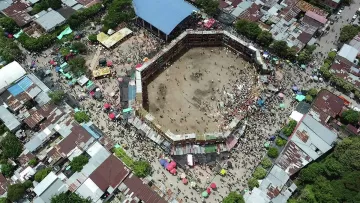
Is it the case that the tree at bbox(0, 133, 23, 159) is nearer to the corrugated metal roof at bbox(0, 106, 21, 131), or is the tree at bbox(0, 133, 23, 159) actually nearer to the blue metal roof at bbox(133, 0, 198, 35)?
the corrugated metal roof at bbox(0, 106, 21, 131)

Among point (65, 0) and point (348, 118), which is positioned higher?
point (348, 118)

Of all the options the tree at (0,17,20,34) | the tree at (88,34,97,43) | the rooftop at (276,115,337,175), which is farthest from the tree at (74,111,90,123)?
the rooftop at (276,115,337,175)

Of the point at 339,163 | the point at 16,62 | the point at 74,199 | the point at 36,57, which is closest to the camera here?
the point at 74,199

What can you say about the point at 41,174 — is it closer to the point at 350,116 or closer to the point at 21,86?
the point at 21,86

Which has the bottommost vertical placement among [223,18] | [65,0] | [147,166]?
[147,166]

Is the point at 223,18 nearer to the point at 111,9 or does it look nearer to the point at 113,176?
the point at 111,9

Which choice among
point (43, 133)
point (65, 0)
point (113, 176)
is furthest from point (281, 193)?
point (65, 0)
